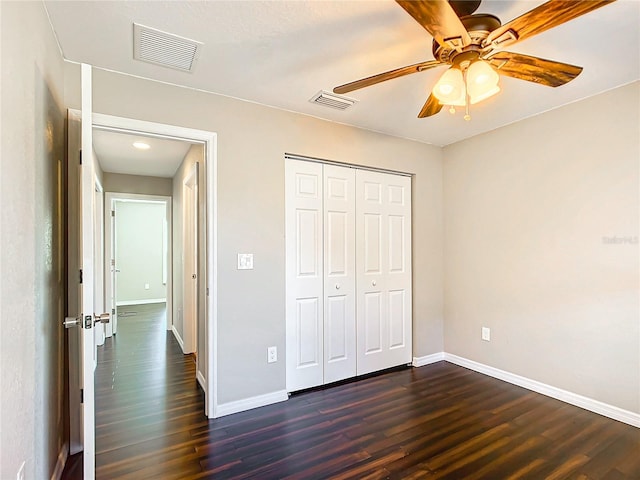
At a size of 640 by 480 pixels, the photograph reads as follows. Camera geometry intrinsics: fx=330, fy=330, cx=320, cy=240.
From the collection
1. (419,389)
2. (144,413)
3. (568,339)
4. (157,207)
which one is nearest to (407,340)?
(419,389)

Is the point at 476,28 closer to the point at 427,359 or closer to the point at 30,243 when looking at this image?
the point at 30,243

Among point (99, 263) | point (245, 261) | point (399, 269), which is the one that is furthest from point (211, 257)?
point (99, 263)

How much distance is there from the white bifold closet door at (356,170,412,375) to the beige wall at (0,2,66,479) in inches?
92.4

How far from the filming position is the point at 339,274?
124 inches

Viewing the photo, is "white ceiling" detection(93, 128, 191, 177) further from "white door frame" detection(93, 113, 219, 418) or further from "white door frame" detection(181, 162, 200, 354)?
"white door frame" detection(93, 113, 219, 418)

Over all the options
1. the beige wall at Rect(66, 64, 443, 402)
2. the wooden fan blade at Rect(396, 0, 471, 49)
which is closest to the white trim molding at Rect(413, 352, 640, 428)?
the beige wall at Rect(66, 64, 443, 402)

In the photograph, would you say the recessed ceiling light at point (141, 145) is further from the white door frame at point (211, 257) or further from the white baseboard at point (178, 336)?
the white baseboard at point (178, 336)

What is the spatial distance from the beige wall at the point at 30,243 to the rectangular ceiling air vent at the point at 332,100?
162 centimetres

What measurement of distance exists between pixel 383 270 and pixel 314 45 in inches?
87.4

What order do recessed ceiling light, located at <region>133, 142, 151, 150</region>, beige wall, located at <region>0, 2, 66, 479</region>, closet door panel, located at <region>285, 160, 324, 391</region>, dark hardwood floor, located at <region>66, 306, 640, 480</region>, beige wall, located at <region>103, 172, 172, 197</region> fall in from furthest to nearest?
1. beige wall, located at <region>103, 172, 172, 197</region>
2. recessed ceiling light, located at <region>133, 142, 151, 150</region>
3. closet door panel, located at <region>285, 160, 324, 391</region>
4. dark hardwood floor, located at <region>66, 306, 640, 480</region>
5. beige wall, located at <region>0, 2, 66, 479</region>

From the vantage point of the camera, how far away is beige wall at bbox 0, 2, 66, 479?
1.12 meters

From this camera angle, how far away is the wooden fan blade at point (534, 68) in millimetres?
1548

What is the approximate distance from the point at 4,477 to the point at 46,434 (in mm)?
658

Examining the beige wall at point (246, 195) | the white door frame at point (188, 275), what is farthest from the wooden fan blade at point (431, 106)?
the white door frame at point (188, 275)
